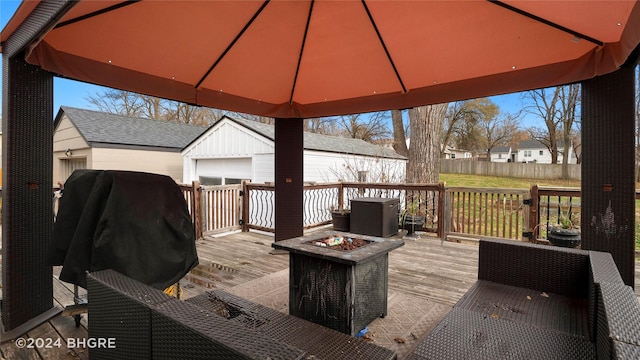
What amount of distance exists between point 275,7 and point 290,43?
1.73 feet

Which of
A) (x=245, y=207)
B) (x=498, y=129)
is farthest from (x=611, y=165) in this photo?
(x=498, y=129)

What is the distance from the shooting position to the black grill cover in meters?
1.86

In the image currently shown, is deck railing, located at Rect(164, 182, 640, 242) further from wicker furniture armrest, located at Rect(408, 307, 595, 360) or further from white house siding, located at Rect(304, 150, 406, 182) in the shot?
wicker furniture armrest, located at Rect(408, 307, 595, 360)

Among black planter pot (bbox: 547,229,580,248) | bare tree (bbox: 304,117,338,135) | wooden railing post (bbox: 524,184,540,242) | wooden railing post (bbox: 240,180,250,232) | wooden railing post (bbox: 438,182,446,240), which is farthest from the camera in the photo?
bare tree (bbox: 304,117,338,135)

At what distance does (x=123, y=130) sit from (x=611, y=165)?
48.7ft

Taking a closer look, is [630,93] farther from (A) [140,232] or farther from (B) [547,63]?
(A) [140,232]

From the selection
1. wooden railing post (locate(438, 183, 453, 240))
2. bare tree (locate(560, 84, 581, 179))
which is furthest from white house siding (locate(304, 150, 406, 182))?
bare tree (locate(560, 84, 581, 179))

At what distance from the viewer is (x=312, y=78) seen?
373 cm

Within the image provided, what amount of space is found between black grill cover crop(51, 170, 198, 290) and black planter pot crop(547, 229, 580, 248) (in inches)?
174

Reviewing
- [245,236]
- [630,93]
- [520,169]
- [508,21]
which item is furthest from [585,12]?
[520,169]

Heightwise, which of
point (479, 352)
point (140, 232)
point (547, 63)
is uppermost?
point (547, 63)

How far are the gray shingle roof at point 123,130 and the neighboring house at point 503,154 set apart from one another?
103 ft

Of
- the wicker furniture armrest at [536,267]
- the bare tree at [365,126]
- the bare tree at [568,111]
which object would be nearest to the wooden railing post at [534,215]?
the wicker furniture armrest at [536,267]

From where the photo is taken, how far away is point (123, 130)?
12953mm
